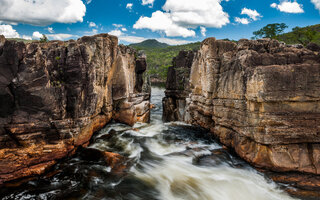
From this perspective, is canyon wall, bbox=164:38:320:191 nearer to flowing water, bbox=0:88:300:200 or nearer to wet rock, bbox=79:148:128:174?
flowing water, bbox=0:88:300:200

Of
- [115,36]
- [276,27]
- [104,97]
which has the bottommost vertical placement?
[104,97]

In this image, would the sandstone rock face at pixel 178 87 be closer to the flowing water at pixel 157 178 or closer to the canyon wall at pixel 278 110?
the flowing water at pixel 157 178

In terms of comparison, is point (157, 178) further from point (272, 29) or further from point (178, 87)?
point (272, 29)

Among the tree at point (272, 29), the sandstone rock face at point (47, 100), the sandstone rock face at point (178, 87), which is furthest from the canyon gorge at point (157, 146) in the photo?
the tree at point (272, 29)

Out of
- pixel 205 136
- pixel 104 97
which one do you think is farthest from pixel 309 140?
pixel 104 97

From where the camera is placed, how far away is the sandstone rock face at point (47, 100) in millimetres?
7852

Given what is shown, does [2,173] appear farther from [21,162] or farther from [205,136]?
[205,136]

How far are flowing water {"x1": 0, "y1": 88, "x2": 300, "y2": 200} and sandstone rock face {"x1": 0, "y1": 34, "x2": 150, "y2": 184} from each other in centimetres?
89

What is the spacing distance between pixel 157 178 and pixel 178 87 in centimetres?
1399

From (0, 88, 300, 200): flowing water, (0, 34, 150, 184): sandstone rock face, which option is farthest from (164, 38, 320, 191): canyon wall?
(0, 34, 150, 184): sandstone rock face

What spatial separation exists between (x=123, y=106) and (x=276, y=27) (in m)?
35.1

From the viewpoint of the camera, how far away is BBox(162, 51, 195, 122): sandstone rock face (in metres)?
20.9

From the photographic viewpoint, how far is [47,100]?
344 inches

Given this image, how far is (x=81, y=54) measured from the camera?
1067 cm
